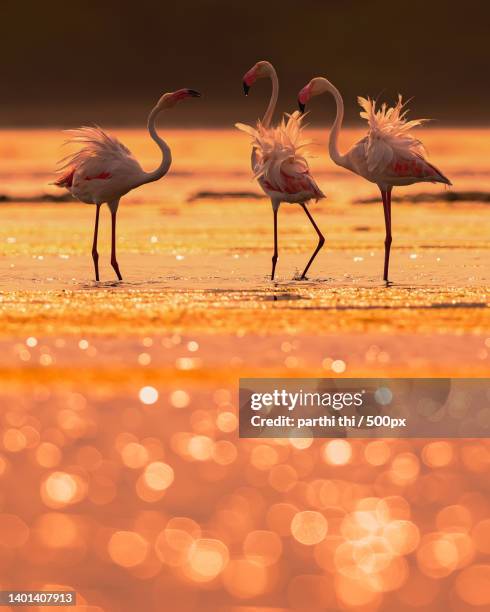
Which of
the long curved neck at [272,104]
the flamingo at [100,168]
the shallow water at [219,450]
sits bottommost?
the shallow water at [219,450]

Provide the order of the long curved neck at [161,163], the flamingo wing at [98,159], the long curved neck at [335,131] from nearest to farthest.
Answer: the flamingo wing at [98,159], the long curved neck at [161,163], the long curved neck at [335,131]

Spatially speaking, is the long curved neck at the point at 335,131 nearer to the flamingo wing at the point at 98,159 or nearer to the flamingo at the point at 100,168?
the flamingo at the point at 100,168

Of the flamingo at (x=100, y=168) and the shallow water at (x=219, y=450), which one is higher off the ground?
the flamingo at (x=100, y=168)

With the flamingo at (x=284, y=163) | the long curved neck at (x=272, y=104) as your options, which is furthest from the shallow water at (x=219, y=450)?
the long curved neck at (x=272, y=104)

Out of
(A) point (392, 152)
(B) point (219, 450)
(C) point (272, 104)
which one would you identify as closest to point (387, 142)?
(A) point (392, 152)

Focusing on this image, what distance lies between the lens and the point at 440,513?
16.7 feet

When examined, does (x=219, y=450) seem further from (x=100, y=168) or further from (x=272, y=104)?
(x=272, y=104)

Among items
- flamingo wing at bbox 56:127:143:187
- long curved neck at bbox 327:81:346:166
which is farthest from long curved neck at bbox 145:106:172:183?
long curved neck at bbox 327:81:346:166

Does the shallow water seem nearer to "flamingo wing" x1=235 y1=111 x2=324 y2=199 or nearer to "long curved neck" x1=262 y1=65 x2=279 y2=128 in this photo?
"flamingo wing" x1=235 y1=111 x2=324 y2=199

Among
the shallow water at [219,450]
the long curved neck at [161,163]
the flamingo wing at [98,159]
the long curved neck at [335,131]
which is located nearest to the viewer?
the shallow water at [219,450]

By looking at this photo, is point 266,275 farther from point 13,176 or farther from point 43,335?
point 13,176

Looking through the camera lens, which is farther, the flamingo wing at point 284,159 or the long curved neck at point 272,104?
the long curved neck at point 272,104

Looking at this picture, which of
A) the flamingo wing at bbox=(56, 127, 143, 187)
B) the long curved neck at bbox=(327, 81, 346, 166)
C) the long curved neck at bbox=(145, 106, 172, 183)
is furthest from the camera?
the long curved neck at bbox=(327, 81, 346, 166)

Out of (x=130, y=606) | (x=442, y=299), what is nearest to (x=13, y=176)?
(x=442, y=299)
